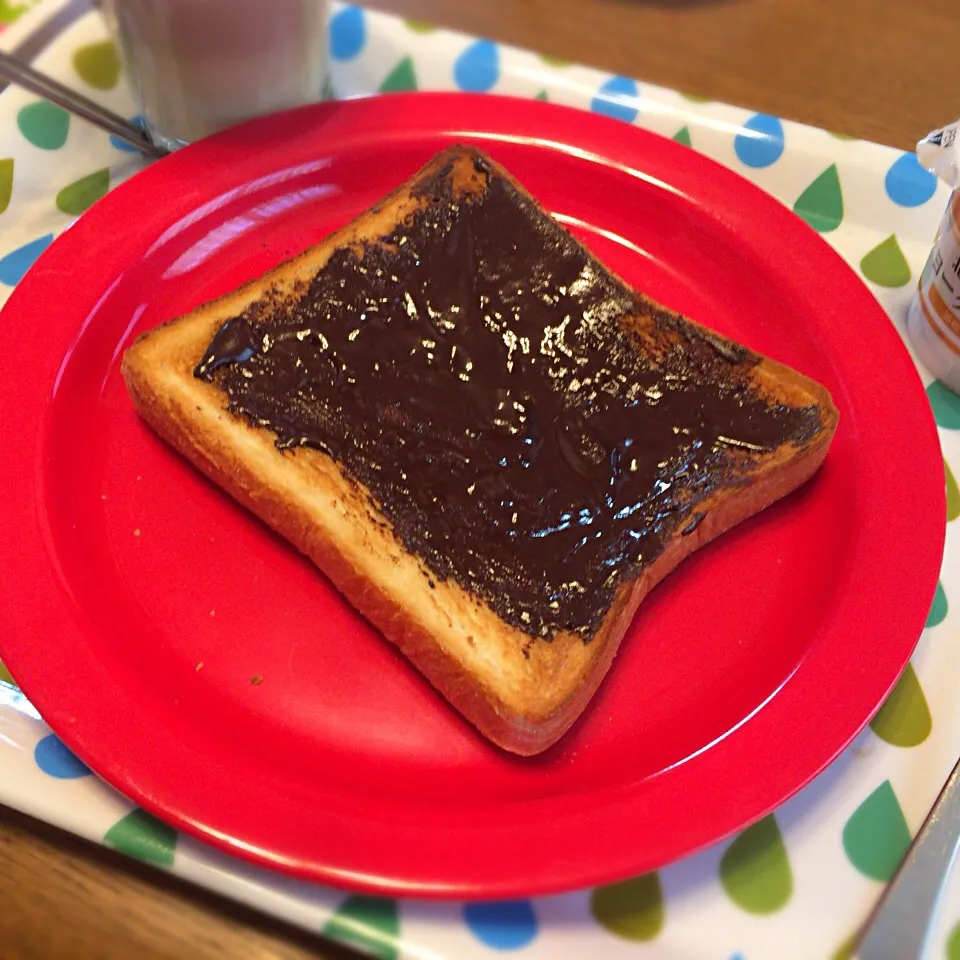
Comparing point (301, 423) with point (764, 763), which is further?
point (301, 423)

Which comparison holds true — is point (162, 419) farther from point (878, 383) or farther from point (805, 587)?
point (878, 383)

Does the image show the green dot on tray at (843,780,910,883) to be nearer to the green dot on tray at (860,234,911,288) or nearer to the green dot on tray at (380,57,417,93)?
the green dot on tray at (860,234,911,288)

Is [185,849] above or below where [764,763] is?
above

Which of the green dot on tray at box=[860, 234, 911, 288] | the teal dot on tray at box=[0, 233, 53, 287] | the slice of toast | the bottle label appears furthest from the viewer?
the green dot on tray at box=[860, 234, 911, 288]

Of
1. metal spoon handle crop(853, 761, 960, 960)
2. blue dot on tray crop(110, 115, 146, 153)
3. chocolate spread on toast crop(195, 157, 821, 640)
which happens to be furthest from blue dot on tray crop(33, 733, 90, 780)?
blue dot on tray crop(110, 115, 146, 153)

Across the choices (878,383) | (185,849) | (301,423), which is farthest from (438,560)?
(878,383)

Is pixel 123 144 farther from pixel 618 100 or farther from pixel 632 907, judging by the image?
pixel 632 907

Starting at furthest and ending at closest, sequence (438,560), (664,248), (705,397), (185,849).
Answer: (664,248) < (705,397) < (438,560) < (185,849)
